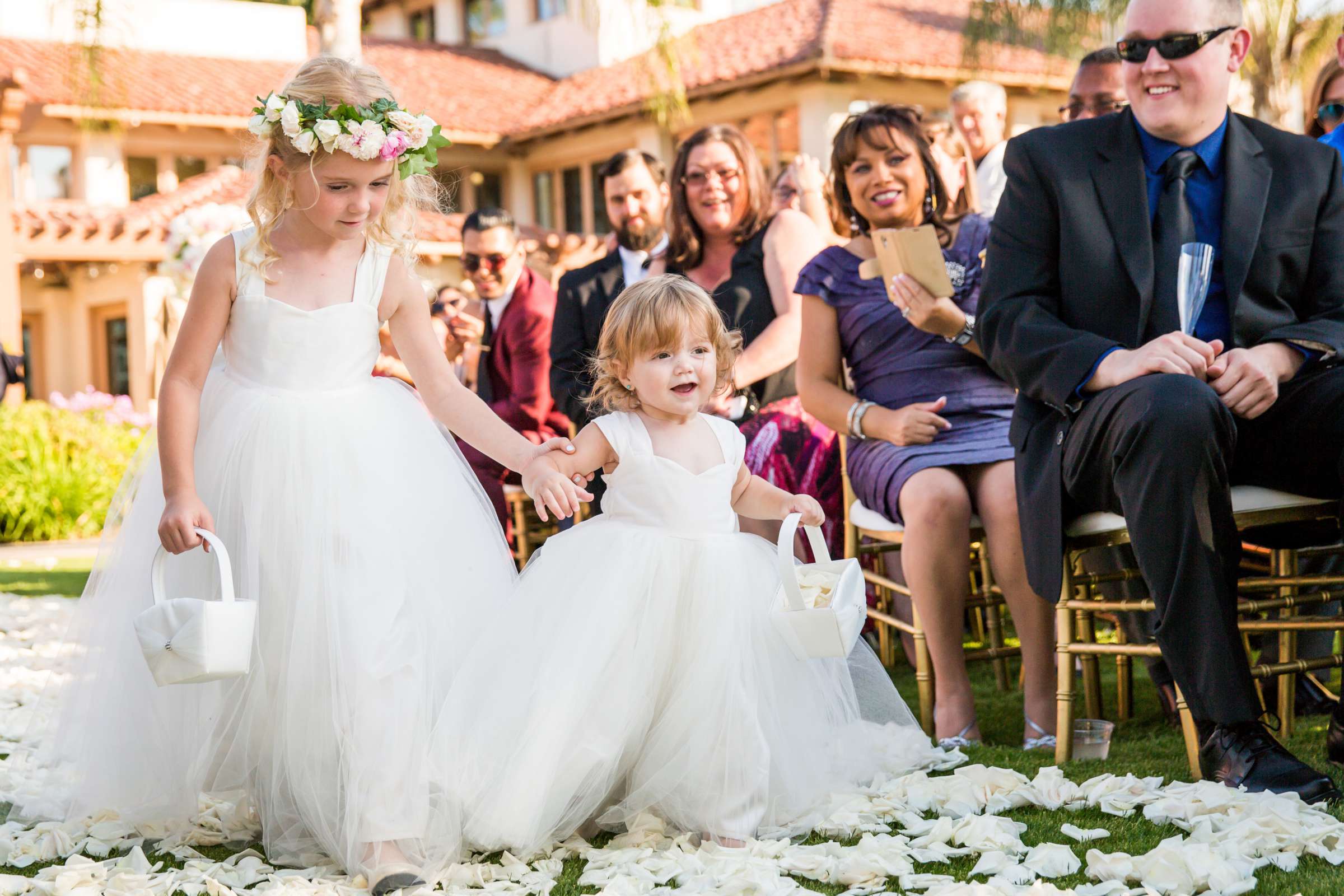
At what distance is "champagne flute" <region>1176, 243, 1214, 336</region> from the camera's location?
3.25m

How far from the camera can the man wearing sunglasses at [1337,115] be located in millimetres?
4258

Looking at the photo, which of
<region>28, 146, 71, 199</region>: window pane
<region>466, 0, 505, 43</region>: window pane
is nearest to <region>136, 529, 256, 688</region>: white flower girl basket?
<region>28, 146, 71, 199</region>: window pane

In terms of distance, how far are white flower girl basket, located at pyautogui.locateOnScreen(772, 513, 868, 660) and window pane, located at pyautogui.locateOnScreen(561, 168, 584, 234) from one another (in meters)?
20.9

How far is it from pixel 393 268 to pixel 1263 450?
208cm

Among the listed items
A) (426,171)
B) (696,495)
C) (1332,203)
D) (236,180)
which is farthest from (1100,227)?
(236,180)

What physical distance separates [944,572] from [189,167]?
2083 centimetres

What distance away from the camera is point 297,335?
3045 mm

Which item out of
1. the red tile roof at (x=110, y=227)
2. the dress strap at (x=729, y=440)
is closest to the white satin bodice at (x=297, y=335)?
the dress strap at (x=729, y=440)

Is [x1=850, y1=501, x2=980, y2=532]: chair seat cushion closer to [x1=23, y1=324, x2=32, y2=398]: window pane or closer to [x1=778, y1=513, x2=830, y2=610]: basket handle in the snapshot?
[x1=778, y1=513, x2=830, y2=610]: basket handle

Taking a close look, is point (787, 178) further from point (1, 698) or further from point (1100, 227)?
point (1, 698)

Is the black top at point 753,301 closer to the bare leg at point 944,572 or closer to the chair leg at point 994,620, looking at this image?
the chair leg at point 994,620

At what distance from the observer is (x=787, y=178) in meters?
7.06

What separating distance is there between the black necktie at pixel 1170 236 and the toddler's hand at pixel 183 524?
222 cm

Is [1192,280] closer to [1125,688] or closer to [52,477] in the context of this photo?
[1125,688]
